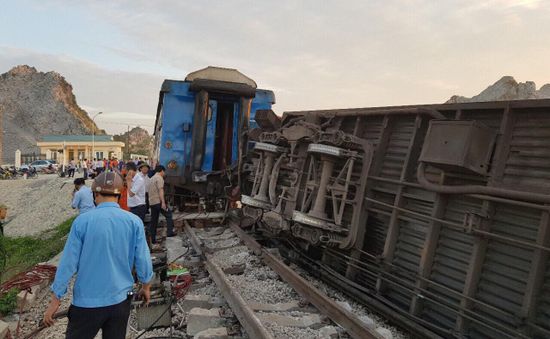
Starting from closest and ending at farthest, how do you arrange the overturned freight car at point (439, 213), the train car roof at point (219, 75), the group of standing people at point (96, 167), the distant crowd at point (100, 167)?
the overturned freight car at point (439, 213) < the train car roof at point (219, 75) < the distant crowd at point (100, 167) < the group of standing people at point (96, 167)

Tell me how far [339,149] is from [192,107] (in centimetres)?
642

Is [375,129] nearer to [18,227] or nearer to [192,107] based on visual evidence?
[192,107]

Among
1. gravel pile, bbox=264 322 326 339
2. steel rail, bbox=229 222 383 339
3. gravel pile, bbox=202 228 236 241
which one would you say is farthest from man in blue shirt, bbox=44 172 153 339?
gravel pile, bbox=202 228 236 241

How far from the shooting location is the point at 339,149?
5891 mm

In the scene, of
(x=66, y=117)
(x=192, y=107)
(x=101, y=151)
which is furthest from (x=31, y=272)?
(x=66, y=117)

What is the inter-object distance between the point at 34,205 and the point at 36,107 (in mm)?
100670

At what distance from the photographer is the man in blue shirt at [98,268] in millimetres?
3133

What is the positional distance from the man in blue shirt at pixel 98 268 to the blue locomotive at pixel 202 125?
739 cm

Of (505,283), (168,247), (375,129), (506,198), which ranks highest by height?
(375,129)

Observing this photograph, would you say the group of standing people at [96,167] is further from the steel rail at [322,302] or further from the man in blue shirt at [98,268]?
the man in blue shirt at [98,268]

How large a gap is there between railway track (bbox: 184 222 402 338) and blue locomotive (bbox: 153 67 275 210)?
342 centimetres

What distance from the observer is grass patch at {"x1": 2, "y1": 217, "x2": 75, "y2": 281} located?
11147 mm

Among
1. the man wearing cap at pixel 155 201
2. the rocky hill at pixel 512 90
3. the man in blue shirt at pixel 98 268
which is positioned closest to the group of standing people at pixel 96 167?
the man wearing cap at pixel 155 201

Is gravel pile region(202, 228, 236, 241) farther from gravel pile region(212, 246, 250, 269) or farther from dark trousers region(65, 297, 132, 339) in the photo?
dark trousers region(65, 297, 132, 339)
